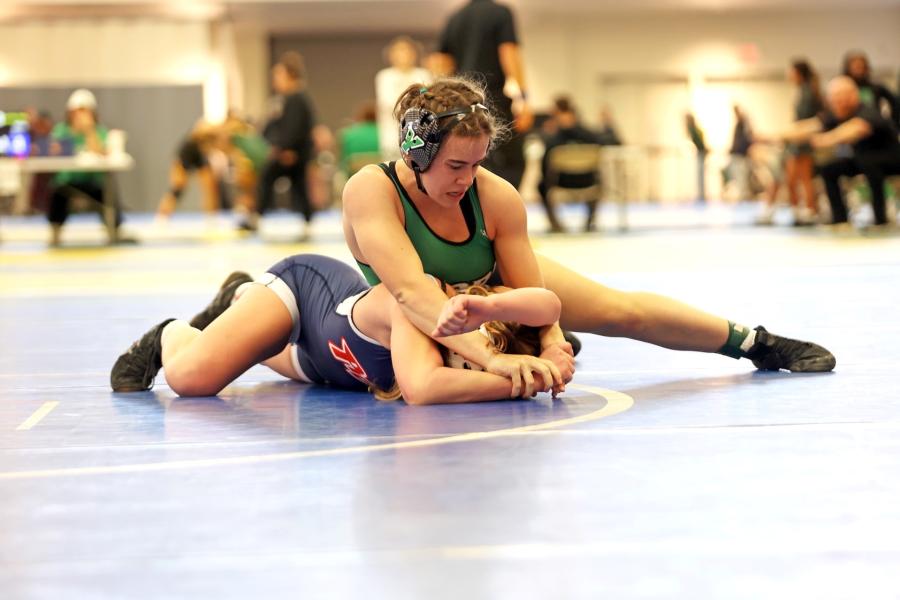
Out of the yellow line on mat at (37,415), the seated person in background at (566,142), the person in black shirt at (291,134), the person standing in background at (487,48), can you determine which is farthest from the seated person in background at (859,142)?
the yellow line on mat at (37,415)

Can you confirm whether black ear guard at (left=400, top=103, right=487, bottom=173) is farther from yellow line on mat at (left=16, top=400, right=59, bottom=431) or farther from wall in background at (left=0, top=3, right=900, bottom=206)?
wall in background at (left=0, top=3, right=900, bottom=206)

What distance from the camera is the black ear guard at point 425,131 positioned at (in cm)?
279

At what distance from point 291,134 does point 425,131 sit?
335 inches

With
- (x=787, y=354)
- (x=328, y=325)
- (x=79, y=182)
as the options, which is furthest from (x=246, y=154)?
(x=787, y=354)

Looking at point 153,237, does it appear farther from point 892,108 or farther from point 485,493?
point 485,493

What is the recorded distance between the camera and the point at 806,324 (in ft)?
14.3

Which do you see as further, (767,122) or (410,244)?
(767,122)

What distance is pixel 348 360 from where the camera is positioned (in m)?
3.16

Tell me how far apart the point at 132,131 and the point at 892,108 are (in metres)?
15.4

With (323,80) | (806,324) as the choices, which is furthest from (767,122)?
(806,324)

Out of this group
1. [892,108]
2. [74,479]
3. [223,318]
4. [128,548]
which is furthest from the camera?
[892,108]

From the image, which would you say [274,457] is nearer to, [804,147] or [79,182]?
[79,182]

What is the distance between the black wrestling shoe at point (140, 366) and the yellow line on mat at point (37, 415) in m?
0.21

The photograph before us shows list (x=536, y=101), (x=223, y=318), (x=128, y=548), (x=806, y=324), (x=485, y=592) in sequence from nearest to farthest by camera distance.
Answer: (x=485, y=592) → (x=128, y=548) → (x=223, y=318) → (x=806, y=324) → (x=536, y=101)
